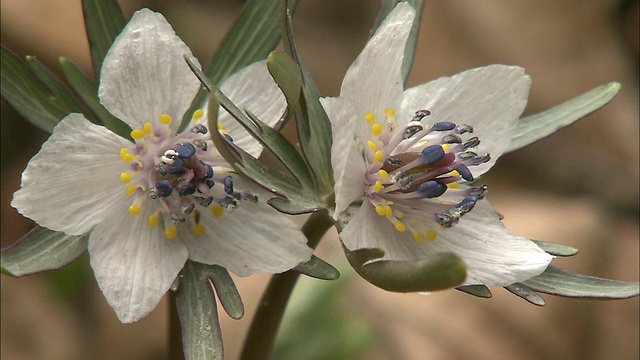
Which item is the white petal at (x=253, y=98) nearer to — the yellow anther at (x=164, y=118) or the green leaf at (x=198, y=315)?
the yellow anther at (x=164, y=118)

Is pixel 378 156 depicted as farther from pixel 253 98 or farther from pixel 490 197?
pixel 490 197

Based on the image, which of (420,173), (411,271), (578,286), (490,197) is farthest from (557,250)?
(490,197)

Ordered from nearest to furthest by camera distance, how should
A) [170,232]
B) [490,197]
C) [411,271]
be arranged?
1. [411,271]
2. [170,232]
3. [490,197]

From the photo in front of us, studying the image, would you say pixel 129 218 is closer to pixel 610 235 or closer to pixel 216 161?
pixel 216 161

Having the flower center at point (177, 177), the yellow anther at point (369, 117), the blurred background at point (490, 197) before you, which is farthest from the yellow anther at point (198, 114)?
the blurred background at point (490, 197)

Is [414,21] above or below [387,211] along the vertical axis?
above

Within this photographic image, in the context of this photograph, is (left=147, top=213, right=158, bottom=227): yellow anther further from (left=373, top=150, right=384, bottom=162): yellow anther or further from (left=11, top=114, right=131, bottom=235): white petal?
(left=373, top=150, right=384, bottom=162): yellow anther

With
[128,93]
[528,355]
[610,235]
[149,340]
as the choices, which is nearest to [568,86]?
[610,235]

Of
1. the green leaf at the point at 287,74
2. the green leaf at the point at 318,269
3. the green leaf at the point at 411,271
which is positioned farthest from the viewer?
the green leaf at the point at 318,269
